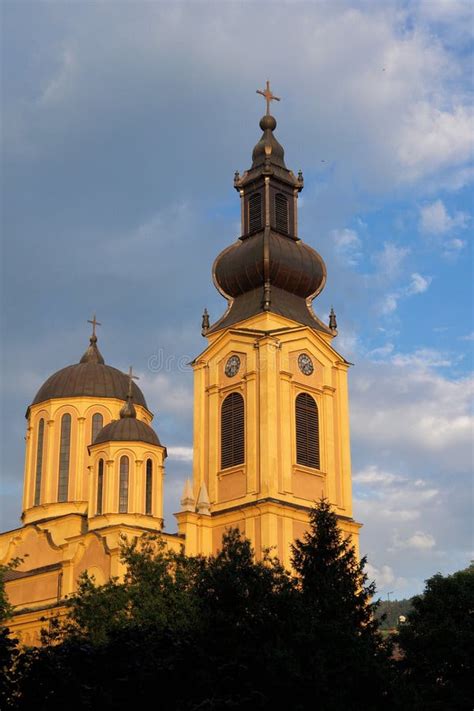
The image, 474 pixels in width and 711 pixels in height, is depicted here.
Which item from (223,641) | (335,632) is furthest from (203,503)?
(223,641)

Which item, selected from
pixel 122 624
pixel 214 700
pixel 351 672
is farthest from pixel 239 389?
pixel 214 700

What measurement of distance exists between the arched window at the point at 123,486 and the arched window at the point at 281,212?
14.0m

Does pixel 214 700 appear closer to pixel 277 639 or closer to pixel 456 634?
pixel 277 639

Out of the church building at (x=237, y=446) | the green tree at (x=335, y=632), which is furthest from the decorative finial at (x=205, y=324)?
the green tree at (x=335, y=632)

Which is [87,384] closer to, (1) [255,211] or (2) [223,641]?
(1) [255,211]

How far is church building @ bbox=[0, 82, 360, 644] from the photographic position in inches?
2141

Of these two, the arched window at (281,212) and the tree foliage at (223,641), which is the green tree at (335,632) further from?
the arched window at (281,212)

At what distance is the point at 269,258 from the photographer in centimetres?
5850

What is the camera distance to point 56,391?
6444 cm

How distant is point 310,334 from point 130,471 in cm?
1072

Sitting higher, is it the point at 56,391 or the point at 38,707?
the point at 56,391

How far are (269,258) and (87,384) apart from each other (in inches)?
503

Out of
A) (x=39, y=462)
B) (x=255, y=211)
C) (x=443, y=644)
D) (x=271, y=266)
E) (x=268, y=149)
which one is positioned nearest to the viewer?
(x=443, y=644)

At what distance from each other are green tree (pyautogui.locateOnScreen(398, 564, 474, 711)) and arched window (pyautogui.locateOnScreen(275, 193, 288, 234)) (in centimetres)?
2039
